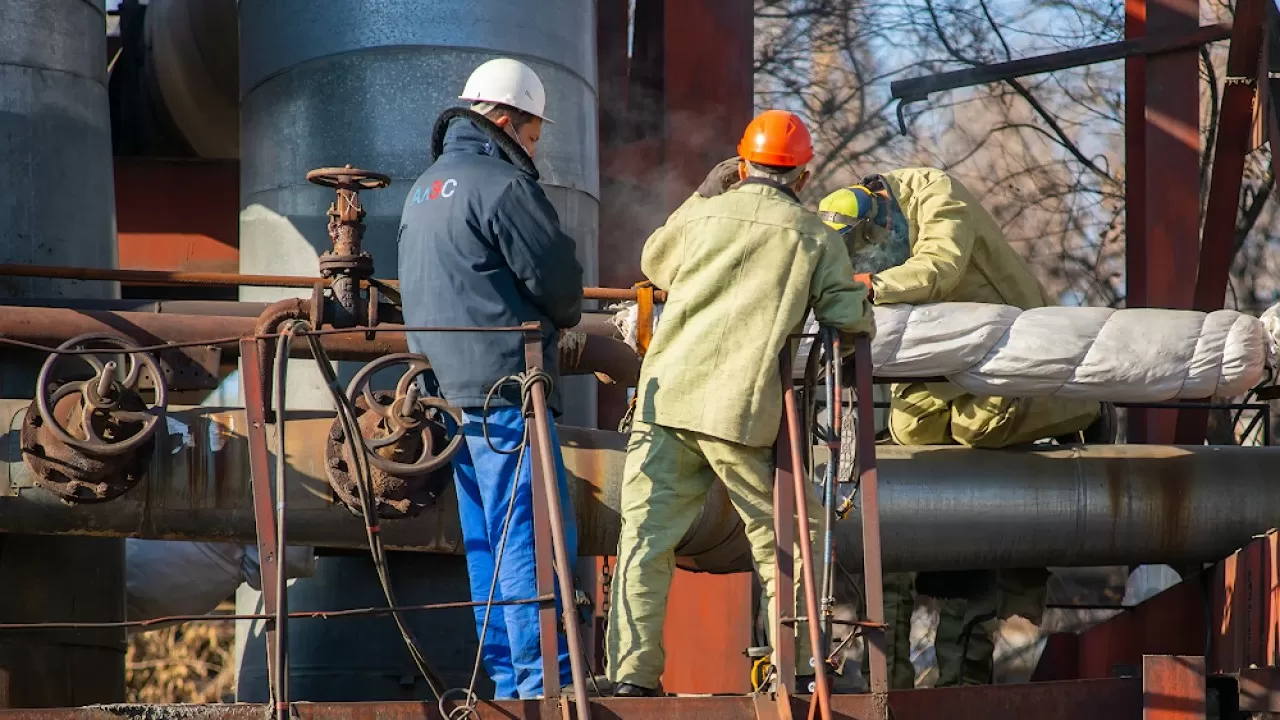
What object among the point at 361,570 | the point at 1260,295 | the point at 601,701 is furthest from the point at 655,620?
the point at 1260,295

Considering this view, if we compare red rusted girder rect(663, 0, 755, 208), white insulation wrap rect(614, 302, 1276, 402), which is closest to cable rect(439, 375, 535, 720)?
white insulation wrap rect(614, 302, 1276, 402)

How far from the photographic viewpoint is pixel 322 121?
7.41m

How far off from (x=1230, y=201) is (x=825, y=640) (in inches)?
205

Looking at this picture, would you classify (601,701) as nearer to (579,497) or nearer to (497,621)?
(497,621)

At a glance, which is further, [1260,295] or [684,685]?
[1260,295]

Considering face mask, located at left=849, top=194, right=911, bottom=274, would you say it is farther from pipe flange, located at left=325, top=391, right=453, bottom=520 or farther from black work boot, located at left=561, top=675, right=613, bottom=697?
black work boot, located at left=561, top=675, right=613, bottom=697

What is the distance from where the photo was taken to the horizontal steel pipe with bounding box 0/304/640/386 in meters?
6.14

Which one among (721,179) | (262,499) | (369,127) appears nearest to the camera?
(262,499)

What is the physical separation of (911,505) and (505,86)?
2707mm

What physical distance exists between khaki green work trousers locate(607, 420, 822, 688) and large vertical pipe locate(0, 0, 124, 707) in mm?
3052

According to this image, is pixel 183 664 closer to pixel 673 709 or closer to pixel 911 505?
pixel 911 505

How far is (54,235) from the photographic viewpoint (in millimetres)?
7223

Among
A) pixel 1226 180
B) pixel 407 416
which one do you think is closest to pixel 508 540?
pixel 407 416

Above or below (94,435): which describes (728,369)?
above
